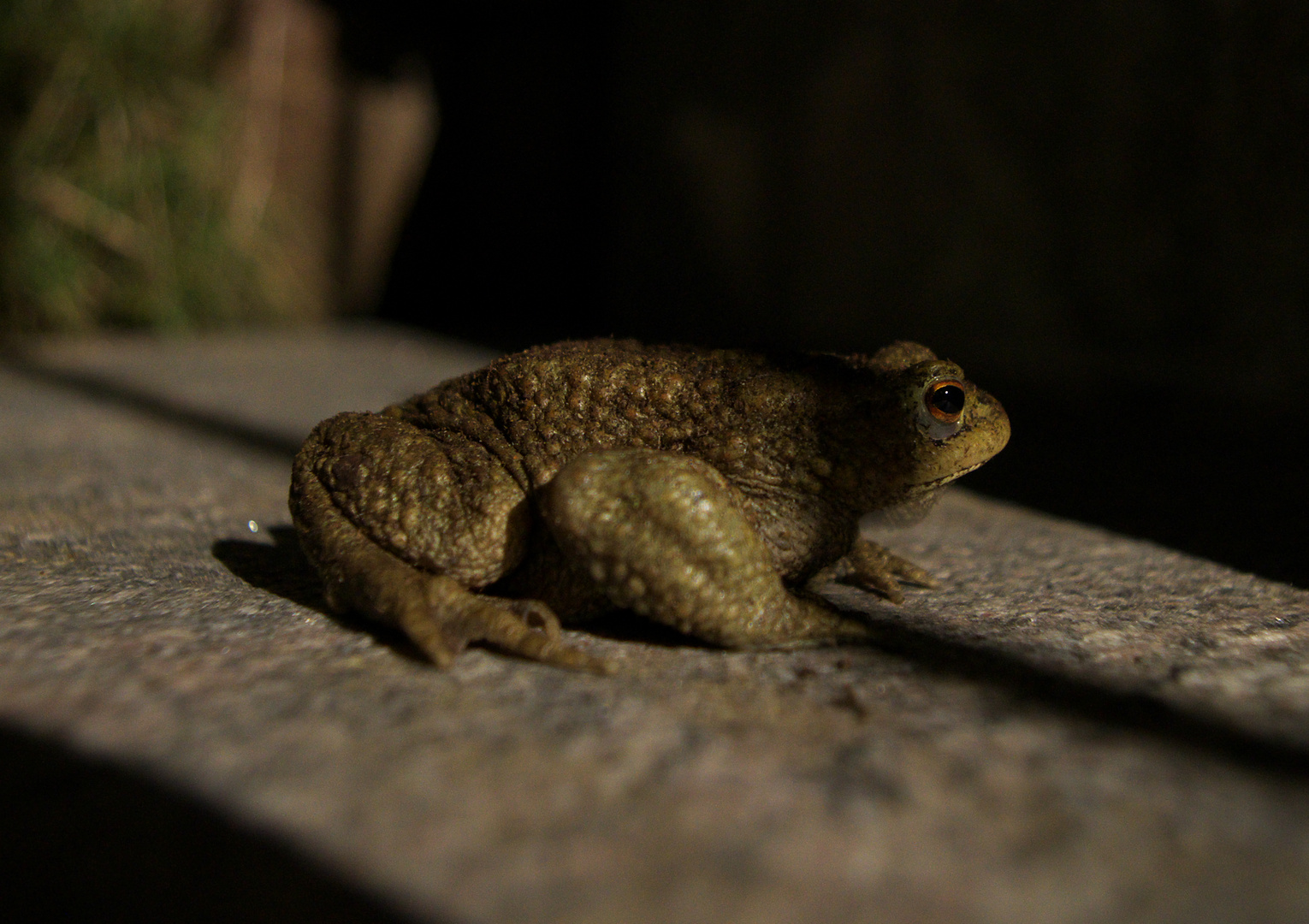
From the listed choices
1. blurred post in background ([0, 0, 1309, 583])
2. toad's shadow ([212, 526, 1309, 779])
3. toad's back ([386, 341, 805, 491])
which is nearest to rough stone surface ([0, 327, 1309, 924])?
toad's shadow ([212, 526, 1309, 779])

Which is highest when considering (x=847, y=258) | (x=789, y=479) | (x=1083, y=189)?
(x=1083, y=189)

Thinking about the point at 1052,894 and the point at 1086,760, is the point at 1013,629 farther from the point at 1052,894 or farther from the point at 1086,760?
the point at 1052,894

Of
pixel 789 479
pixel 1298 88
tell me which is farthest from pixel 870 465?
pixel 1298 88

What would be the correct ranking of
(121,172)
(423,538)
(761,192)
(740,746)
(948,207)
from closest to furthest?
(740,746)
(423,538)
(948,207)
(121,172)
(761,192)

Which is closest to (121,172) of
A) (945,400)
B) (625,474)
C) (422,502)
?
(422,502)

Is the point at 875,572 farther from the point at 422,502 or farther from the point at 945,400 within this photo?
the point at 422,502

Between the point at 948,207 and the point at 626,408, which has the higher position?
the point at 948,207

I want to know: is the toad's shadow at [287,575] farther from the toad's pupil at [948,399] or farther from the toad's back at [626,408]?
the toad's pupil at [948,399]

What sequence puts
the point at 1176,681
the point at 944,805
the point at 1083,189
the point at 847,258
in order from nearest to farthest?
the point at 944,805
the point at 1176,681
the point at 1083,189
the point at 847,258

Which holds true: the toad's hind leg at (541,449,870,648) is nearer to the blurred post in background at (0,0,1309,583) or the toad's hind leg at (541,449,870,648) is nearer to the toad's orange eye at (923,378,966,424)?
Answer: the toad's orange eye at (923,378,966,424)
